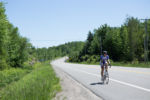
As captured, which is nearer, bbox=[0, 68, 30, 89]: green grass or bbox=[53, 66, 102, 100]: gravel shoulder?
bbox=[53, 66, 102, 100]: gravel shoulder

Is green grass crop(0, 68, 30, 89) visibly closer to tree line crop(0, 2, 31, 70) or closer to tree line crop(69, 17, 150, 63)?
tree line crop(0, 2, 31, 70)

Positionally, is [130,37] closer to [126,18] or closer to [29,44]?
[126,18]

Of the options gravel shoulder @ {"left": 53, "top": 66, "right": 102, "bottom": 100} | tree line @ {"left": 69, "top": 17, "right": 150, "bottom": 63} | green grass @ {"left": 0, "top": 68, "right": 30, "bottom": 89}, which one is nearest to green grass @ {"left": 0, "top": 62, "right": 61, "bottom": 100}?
gravel shoulder @ {"left": 53, "top": 66, "right": 102, "bottom": 100}

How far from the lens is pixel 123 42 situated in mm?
64438

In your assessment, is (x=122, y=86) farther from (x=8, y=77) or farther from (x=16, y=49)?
(x=16, y=49)

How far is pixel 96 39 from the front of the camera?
81.1 meters

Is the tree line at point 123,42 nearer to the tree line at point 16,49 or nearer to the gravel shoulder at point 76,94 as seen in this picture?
the tree line at point 16,49

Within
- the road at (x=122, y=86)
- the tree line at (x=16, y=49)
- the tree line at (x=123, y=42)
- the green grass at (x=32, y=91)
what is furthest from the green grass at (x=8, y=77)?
the tree line at (x=123, y=42)

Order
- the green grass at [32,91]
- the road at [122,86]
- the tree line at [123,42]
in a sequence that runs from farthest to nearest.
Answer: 1. the tree line at [123,42]
2. the road at [122,86]
3. the green grass at [32,91]

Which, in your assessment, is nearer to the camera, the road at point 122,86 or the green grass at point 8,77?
the road at point 122,86

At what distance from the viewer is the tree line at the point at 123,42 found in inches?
2088

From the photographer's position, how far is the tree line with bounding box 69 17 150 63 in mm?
53031

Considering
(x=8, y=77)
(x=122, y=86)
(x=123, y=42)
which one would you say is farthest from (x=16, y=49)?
(x=122, y=86)

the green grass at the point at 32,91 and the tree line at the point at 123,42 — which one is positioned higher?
the tree line at the point at 123,42
